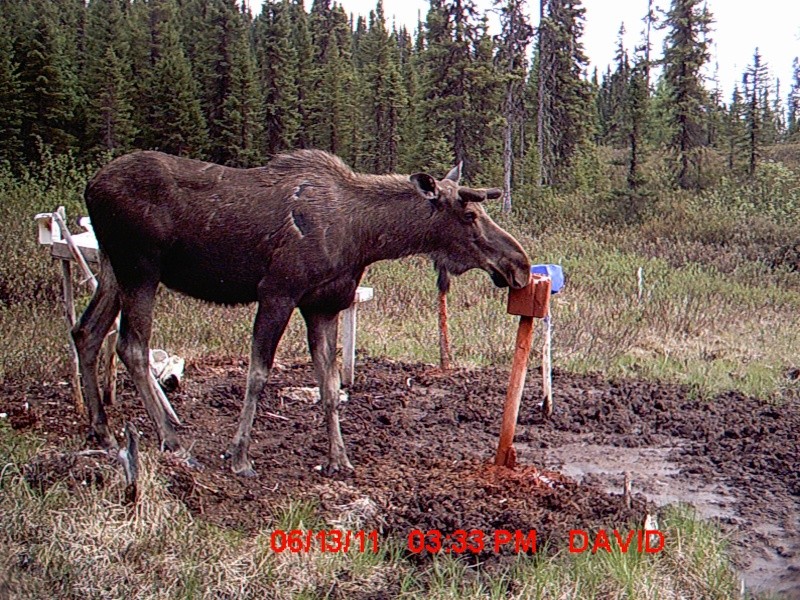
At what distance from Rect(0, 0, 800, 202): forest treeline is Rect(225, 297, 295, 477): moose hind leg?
53.3 feet

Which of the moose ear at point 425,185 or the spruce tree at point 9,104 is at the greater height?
the spruce tree at point 9,104

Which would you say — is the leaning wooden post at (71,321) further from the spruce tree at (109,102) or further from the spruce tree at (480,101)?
the spruce tree at (109,102)

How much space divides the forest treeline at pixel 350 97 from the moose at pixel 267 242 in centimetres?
1566

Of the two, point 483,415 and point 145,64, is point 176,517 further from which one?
point 145,64

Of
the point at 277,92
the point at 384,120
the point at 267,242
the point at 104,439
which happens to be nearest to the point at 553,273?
the point at 267,242

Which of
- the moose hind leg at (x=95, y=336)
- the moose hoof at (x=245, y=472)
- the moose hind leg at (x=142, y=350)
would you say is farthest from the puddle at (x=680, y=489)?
the moose hind leg at (x=95, y=336)

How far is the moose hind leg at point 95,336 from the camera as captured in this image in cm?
600

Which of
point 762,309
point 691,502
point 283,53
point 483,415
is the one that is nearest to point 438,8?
point 283,53

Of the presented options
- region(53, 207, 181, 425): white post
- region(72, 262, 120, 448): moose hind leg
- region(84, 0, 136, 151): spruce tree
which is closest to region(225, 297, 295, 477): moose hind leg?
region(53, 207, 181, 425): white post

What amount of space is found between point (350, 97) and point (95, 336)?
35.3 m

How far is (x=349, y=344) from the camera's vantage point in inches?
321

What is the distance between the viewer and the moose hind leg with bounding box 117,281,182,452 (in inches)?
225

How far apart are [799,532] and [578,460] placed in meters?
1.66

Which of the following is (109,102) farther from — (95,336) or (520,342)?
(520,342)
